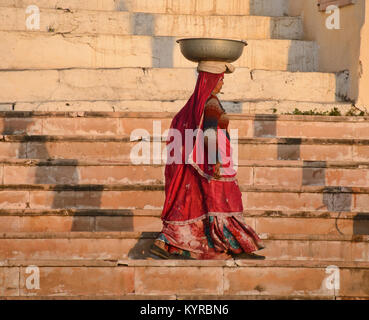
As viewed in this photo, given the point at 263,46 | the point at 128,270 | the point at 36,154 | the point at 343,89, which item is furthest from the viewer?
the point at 263,46

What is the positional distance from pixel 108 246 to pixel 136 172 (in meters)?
1.48

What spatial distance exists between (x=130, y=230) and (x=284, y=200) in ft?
5.41

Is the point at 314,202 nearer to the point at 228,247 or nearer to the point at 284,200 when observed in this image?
the point at 284,200

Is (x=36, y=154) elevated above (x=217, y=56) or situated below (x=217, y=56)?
below

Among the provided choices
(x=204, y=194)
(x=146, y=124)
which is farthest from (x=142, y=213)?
(x=146, y=124)

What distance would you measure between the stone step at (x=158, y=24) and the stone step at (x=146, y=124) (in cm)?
227

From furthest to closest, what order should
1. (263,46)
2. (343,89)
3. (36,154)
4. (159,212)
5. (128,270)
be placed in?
(263,46) → (343,89) → (36,154) → (159,212) → (128,270)

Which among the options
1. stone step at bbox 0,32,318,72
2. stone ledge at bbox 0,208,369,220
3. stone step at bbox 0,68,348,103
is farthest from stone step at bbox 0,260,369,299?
stone step at bbox 0,32,318,72

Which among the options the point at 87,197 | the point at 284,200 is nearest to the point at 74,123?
the point at 87,197

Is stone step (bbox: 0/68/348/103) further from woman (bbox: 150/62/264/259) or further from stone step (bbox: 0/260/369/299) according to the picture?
stone step (bbox: 0/260/369/299)

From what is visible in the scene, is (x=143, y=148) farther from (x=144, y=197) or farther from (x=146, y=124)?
(x=144, y=197)

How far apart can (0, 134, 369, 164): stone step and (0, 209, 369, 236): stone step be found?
1.27 meters

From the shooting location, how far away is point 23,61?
12867 mm

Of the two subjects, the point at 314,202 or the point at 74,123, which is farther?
the point at 74,123
